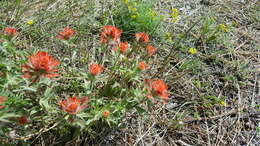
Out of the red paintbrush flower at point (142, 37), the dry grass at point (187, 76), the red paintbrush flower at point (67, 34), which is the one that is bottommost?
the dry grass at point (187, 76)

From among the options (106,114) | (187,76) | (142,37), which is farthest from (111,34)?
(187,76)

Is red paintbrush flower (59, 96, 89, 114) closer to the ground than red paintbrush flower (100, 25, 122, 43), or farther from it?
closer to the ground

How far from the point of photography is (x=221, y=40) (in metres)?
2.54

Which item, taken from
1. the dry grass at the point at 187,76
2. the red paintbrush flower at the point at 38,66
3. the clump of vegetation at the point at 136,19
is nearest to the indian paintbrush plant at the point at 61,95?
the red paintbrush flower at the point at 38,66

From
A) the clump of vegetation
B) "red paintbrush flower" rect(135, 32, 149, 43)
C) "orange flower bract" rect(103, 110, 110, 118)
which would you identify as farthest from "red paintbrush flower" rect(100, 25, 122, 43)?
the clump of vegetation

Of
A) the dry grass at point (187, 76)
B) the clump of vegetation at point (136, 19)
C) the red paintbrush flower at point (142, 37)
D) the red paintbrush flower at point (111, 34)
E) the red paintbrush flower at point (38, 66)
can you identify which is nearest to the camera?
the red paintbrush flower at point (38, 66)

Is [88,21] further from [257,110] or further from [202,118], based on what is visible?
[257,110]

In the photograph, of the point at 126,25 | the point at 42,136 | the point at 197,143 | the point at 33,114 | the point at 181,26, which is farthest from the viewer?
the point at 181,26

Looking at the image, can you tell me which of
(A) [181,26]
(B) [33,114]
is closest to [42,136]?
(B) [33,114]

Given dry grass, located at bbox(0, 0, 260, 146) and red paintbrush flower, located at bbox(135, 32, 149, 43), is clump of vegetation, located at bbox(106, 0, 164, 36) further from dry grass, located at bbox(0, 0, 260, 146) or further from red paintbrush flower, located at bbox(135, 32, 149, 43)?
red paintbrush flower, located at bbox(135, 32, 149, 43)

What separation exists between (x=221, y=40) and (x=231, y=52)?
188 millimetres

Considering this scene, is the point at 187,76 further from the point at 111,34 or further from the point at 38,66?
the point at 38,66

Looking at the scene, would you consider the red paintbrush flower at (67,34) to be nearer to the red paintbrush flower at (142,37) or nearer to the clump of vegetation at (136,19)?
the red paintbrush flower at (142,37)

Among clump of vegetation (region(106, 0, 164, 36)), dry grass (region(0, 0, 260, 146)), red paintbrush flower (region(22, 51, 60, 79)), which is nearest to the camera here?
red paintbrush flower (region(22, 51, 60, 79))
